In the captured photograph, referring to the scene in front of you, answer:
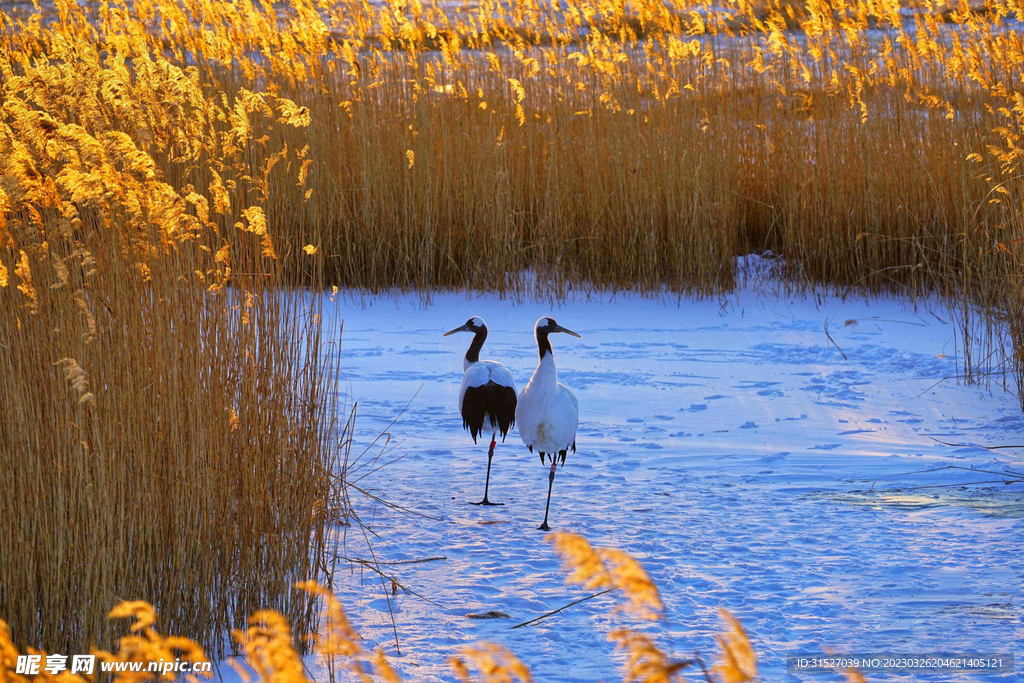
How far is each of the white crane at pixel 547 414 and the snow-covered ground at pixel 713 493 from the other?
224 mm

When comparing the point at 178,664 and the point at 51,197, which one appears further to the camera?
the point at 51,197

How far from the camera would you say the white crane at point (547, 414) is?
12.0 feet

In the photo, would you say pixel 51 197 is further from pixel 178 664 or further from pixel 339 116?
pixel 339 116

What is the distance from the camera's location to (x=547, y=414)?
3.64 meters

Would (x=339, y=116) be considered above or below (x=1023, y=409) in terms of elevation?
above

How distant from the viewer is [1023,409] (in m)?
4.64

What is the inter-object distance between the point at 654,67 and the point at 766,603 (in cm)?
540

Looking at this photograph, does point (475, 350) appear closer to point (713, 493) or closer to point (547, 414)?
point (547, 414)

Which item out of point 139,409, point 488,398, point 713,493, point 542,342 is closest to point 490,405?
point 488,398

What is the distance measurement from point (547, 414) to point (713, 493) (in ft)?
2.22

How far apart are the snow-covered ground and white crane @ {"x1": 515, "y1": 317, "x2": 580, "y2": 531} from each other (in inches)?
8.8

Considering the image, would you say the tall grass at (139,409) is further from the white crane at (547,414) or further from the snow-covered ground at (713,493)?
the white crane at (547,414)

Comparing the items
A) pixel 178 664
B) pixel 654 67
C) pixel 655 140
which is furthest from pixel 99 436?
pixel 654 67

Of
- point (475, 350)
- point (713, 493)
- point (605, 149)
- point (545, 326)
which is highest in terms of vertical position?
point (605, 149)
